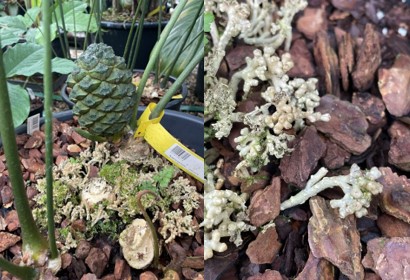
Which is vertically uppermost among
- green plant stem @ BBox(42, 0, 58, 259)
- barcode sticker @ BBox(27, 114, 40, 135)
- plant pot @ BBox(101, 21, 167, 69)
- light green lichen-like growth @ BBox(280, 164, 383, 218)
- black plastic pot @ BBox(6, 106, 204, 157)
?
green plant stem @ BBox(42, 0, 58, 259)

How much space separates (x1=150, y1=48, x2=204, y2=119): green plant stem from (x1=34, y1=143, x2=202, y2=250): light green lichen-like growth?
0.21 ft

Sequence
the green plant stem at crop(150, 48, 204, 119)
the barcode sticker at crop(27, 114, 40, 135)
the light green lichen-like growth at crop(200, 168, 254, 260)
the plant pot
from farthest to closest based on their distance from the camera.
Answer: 1. the plant pot
2. the barcode sticker at crop(27, 114, 40, 135)
3. the green plant stem at crop(150, 48, 204, 119)
4. the light green lichen-like growth at crop(200, 168, 254, 260)

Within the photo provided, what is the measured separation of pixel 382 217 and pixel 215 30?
0.38 m

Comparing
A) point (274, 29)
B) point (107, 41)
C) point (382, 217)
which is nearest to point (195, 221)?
point (382, 217)

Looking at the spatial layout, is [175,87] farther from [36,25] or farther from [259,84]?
[36,25]

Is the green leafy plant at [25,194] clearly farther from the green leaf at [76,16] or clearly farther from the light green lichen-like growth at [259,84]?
the green leaf at [76,16]

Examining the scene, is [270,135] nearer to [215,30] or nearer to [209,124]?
[209,124]

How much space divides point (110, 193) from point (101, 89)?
123mm

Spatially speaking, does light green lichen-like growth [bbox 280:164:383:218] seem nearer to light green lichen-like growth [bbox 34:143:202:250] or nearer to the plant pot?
light green lichen-like growth [bbox 34:143:202:250]

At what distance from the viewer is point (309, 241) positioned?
500 millimetres

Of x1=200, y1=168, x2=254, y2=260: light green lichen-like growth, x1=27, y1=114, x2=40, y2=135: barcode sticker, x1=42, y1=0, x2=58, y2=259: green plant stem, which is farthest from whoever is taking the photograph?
x1=27, y1=114, x2=40, y2=135: barcode sticker

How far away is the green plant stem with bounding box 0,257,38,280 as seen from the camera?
0.46m

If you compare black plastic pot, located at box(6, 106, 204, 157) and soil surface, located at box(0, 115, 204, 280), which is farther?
black plastic pot, located at box(6, 106, 204, 157)

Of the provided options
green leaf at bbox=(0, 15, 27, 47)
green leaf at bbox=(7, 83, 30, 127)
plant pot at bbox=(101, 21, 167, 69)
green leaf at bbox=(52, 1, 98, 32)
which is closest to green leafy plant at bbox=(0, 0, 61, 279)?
green leaf at bbox=(7, 83, 30, 127)
